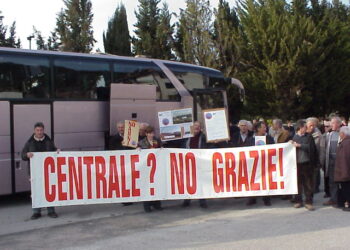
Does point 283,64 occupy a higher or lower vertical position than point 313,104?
higher

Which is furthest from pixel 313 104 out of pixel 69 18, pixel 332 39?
pixel 69 18

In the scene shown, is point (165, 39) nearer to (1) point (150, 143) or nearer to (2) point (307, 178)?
(1) point (150, 143)

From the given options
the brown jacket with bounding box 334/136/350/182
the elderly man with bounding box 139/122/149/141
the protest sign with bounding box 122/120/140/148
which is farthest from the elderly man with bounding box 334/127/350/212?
the protest sign with bounding box 122/120/140/148

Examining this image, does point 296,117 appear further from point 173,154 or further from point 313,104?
point 173,154

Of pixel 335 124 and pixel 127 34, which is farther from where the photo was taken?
pixel 127 34

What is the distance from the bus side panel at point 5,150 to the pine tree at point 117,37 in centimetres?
2724

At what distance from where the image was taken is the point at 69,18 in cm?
3612

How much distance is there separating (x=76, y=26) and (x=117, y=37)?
3.47 meters

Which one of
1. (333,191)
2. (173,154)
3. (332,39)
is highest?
(332,39)

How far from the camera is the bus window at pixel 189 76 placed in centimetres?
1270

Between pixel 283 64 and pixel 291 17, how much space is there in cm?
366

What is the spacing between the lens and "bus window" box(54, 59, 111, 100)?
33.8 ft

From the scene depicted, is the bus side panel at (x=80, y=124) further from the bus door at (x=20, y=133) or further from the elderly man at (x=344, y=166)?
the elderly man at (x=344, y=166)

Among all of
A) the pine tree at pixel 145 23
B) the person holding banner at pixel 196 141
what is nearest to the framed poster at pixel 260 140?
the person holding banner at pixel 196 141
